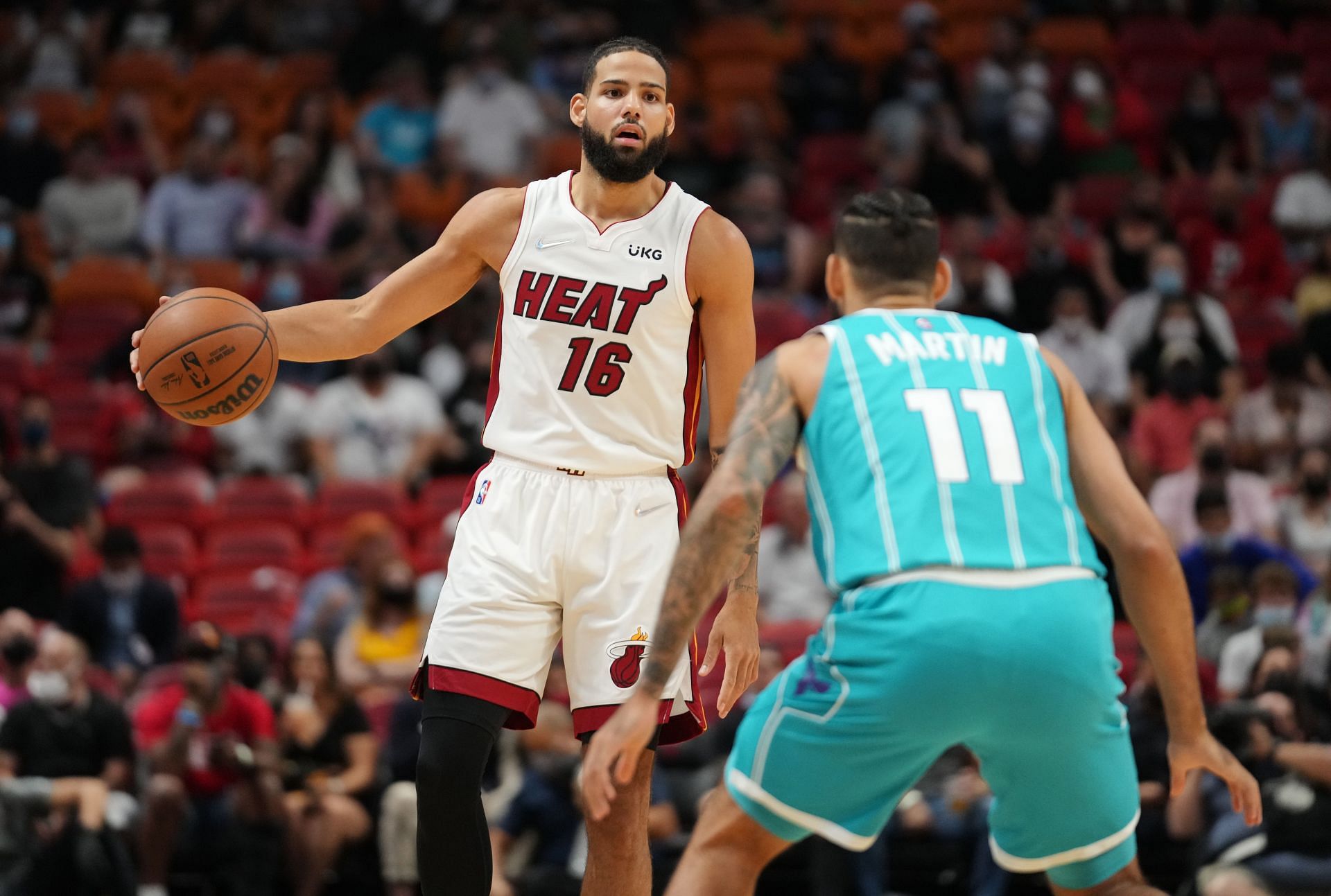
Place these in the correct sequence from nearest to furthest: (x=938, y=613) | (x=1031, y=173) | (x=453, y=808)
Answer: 1. (x=938, y=613)
2. (x=453, y=808)
3. (x=1031, y=173)

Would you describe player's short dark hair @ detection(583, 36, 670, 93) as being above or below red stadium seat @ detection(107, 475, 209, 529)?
above

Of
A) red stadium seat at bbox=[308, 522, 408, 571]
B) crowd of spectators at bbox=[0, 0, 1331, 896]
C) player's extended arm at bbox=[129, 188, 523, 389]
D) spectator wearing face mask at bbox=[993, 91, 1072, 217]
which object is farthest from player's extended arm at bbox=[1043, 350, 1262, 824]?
spectator wearing face mask at bbox=[993, 91, 1072, 217]

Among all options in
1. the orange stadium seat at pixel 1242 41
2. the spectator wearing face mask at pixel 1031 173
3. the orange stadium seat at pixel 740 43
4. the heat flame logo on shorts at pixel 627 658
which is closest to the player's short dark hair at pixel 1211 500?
the spectator wearing face mask at pixel 1031 173

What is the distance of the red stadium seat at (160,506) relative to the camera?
39.2 feet

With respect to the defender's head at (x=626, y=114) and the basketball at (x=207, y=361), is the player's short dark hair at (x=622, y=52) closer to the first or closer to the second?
the defender's head at (x=626, y=114)

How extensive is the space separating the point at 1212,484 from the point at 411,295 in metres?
7.13

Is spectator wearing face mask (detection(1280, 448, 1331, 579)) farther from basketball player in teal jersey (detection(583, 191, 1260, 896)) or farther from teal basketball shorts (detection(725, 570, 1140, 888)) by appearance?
teal basketball shorts (detection(725, 570, 1140, 888))

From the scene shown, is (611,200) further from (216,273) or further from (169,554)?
(216,273)

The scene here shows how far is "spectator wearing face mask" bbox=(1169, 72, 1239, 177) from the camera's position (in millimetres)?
15523

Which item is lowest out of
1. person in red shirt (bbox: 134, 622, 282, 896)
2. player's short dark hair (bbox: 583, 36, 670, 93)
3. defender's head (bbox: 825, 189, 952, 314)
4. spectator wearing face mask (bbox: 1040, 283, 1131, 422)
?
person in red shirt (bbox: 134, 622, 282, 896)

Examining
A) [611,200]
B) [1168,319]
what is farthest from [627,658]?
[1168,319]

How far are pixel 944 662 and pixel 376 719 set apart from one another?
22.2 feet

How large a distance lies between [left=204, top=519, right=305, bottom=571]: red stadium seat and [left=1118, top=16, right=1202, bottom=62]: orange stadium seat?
32.2ft

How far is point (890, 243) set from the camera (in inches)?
165
